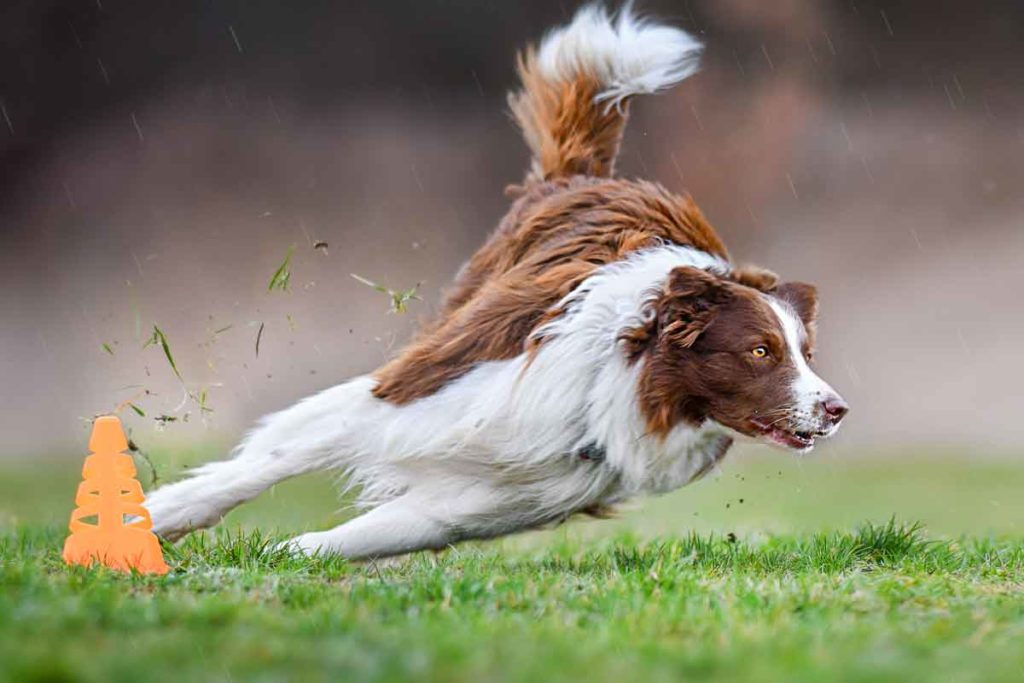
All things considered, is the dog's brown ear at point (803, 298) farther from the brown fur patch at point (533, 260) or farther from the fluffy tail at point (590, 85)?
the fluffy tail at point (590, 85)

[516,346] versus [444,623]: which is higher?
[516,346]

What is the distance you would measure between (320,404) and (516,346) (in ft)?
3.13

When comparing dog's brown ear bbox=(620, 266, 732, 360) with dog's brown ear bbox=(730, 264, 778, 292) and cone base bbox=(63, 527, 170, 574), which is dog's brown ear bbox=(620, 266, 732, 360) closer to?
dog's brown ear bbox=(730, 264, 778, 292)

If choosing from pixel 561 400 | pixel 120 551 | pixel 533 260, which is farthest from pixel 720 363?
pixel 120 551

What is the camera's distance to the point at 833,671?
3084 millimetres

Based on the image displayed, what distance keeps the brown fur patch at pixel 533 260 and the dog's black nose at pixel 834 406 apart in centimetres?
109

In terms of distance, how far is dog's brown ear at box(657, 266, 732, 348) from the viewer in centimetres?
530

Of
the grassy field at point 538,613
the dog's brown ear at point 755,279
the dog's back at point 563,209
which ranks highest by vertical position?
the dog's back at point 563,209

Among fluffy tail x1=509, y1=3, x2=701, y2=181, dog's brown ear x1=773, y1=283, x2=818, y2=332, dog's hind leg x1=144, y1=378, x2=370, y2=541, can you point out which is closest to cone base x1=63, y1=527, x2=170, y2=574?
dog's hind leg x1=144, y1=378, x2=370, y2=541

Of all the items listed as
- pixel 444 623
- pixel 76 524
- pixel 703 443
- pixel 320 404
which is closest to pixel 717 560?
pixel 703 443

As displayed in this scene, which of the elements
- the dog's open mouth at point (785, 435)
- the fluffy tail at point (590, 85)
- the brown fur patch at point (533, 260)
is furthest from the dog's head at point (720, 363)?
the fluffy tail at point (590, 85)

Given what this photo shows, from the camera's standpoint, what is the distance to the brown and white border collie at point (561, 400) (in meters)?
5.32

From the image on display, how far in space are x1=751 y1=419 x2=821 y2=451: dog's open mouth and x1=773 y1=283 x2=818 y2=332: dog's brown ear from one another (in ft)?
2.03

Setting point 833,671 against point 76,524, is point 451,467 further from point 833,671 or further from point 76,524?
point 833,671
